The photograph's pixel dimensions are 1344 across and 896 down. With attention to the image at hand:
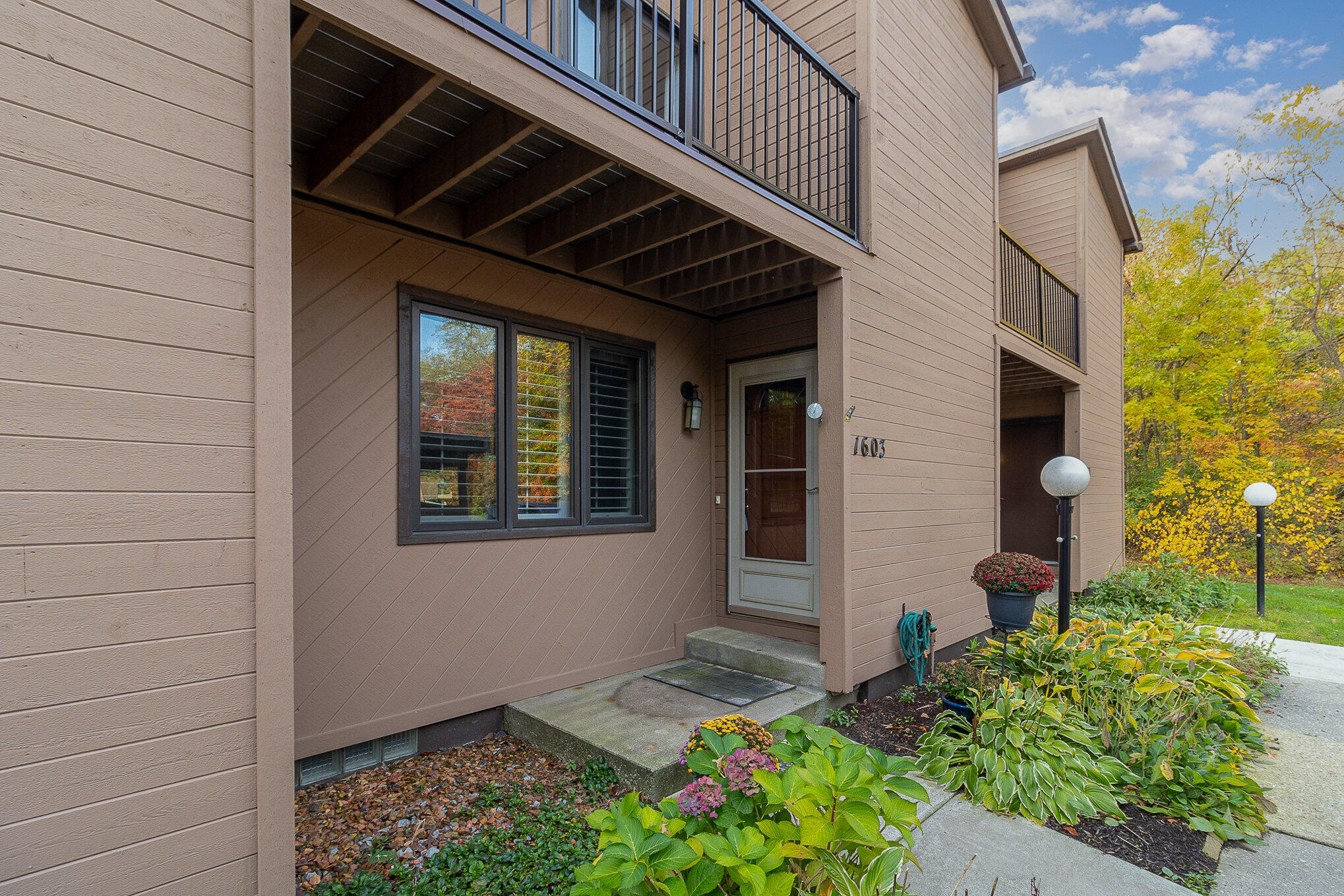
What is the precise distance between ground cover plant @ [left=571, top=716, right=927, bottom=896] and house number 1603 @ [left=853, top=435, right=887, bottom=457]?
7.73 ft

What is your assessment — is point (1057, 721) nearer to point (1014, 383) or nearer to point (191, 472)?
point (191, 472)

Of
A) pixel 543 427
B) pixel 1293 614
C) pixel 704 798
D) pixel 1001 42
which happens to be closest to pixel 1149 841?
pixel 704 798

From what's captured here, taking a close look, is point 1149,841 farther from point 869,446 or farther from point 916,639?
point 869,446

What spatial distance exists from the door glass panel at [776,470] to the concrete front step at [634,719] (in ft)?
3.22

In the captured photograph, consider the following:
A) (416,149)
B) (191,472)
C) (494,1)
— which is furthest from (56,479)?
(494,1)

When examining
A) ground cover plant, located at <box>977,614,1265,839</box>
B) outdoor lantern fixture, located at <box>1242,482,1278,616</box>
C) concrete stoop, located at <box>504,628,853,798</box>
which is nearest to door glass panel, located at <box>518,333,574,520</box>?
concrete stoop, located at <box>504,628,853,798</box>

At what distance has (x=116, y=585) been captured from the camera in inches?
56.1

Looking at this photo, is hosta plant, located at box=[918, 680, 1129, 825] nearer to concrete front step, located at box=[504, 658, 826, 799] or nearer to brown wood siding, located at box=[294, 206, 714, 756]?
concrete front step, located at box=[504, 658, 826, 799]

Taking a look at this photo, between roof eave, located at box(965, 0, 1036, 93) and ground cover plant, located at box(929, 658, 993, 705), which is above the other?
roof eave, located at box(965, 0, 1036, 93)

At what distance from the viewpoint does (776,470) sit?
4723mm

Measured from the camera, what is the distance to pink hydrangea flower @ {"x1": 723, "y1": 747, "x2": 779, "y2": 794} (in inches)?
69.2

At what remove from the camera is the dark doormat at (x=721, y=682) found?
370 centimetres

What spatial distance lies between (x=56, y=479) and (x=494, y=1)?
3174 millimetres

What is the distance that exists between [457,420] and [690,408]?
1.80 metres
